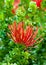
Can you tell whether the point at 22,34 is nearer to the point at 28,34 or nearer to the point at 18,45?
the point at 28,34

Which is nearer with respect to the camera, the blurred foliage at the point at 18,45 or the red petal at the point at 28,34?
the red petal at the point at 28,34

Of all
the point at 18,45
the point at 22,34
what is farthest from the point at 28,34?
the point at 18,45

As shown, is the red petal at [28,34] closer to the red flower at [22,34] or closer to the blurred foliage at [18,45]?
the red flower at [22,34]

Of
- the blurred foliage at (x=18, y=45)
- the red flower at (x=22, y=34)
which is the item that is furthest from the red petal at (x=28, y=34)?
the blurred foliage at (x=18, y=45)

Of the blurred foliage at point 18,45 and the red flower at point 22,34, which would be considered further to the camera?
the blurred foliage at point 18,45

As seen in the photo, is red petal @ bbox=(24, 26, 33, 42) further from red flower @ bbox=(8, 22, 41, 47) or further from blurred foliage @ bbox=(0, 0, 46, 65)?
blurred foliage @ bbox=(0, 0, 46, 65)

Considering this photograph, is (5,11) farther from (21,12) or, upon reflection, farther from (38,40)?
(38,40)

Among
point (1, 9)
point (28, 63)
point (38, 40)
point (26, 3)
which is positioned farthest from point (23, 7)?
point (28, 63)

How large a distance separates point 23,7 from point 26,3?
0.04 m

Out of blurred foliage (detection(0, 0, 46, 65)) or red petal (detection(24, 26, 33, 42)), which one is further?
blurred foliage (detection(0, 0, 46, 65))

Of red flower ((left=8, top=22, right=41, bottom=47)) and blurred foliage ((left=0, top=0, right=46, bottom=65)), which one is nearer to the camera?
red flower ((left=8, top=22, right=41, bottom=47))

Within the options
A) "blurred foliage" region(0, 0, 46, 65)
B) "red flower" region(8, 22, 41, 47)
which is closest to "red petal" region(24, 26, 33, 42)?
"red flower" region(8, 22, 41, 47)

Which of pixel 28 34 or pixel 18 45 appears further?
pixel 18 45

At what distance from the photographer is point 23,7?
1.93m
